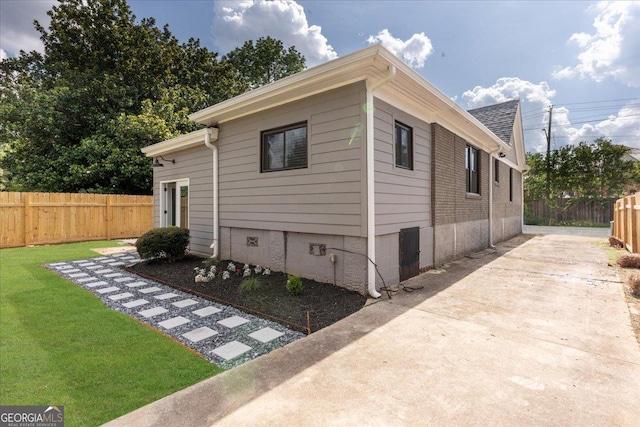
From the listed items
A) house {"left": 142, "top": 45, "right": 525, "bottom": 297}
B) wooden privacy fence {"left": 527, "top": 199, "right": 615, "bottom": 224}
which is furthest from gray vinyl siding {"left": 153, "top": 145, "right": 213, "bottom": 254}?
wooden privacy fence {"left": 527, "top": 199, "right": 615, "bottom": 224}

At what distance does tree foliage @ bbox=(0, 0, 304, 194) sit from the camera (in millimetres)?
13695

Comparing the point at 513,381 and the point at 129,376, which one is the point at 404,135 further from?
the point at 129,376

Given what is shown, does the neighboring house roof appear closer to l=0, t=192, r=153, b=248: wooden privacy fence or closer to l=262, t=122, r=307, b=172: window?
l=262, t=122, r=307, b=172: window

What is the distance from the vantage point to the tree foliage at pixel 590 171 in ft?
59.7

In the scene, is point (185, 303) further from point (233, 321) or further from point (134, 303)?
point (233, 321)

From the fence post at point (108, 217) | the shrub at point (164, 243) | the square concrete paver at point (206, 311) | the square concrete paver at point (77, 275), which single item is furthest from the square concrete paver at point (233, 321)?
the fence post at point (108, 217)

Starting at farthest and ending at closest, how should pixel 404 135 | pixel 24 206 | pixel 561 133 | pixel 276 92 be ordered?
pixel 561 133, pixel 24 206, pixel 404 135, pixel 276 92

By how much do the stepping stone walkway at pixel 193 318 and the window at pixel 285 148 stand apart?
9.03 feet

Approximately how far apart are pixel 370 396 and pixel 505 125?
12.7 meters

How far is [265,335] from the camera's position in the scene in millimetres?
3340

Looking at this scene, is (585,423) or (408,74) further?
(408,74)

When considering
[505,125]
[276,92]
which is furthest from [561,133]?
[276,92]

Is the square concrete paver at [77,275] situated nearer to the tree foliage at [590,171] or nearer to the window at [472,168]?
the window at [472,168]

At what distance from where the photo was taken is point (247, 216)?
650cm
